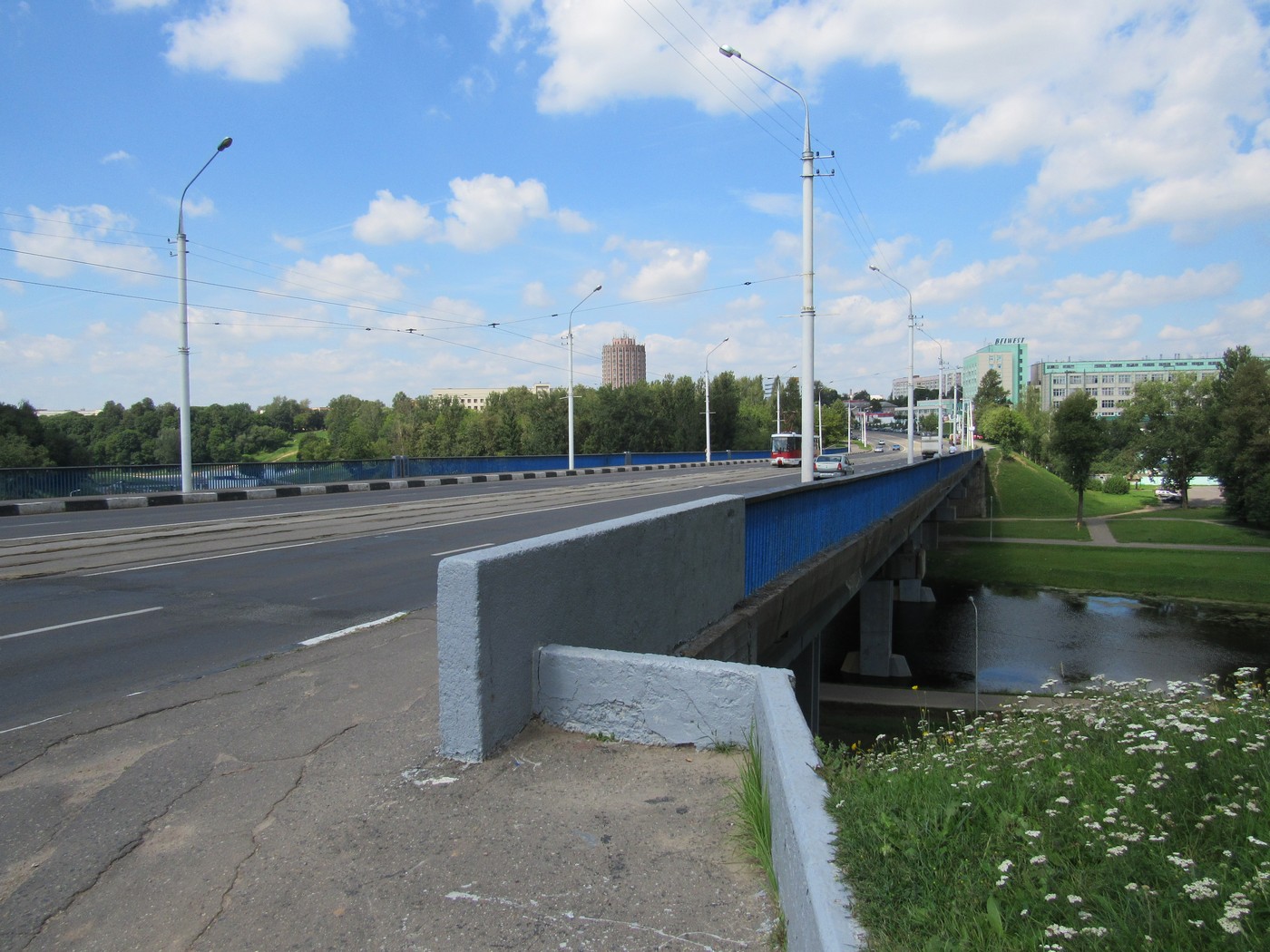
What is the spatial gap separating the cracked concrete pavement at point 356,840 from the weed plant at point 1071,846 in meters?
0.54

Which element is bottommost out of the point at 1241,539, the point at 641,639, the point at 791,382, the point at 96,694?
the point at 1241,539

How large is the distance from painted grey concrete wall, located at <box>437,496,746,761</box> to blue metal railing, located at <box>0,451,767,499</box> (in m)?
24.3

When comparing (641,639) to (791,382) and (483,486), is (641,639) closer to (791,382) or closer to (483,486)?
(483,486)

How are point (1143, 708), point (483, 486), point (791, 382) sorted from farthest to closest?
point (791, 382)
point (483, 486)
point (1143, 708)

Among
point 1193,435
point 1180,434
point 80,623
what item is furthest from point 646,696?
point 1180,434

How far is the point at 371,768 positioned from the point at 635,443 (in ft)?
244

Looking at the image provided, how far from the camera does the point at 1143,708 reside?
182 inches

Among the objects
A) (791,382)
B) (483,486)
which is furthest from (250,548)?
(791,382)

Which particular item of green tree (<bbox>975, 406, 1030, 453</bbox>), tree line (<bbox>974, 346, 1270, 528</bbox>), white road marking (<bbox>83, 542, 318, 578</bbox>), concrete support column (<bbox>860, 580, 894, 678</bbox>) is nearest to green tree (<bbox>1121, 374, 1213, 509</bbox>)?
tree line (<bbox>974, 346, 1270, 528</bbox>)

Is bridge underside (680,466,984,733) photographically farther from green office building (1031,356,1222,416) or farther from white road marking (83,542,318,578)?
green office building (1031,356,1222,416)

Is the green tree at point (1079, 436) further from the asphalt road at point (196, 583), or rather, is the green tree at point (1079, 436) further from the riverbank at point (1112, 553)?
the asphalt road at point (196, 583)

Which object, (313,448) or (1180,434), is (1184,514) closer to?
(1180,434)

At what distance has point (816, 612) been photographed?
11.7 metres

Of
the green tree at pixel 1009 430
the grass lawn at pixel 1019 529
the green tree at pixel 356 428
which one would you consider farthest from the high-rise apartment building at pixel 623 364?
the grass lawn at pixel 1019 529
